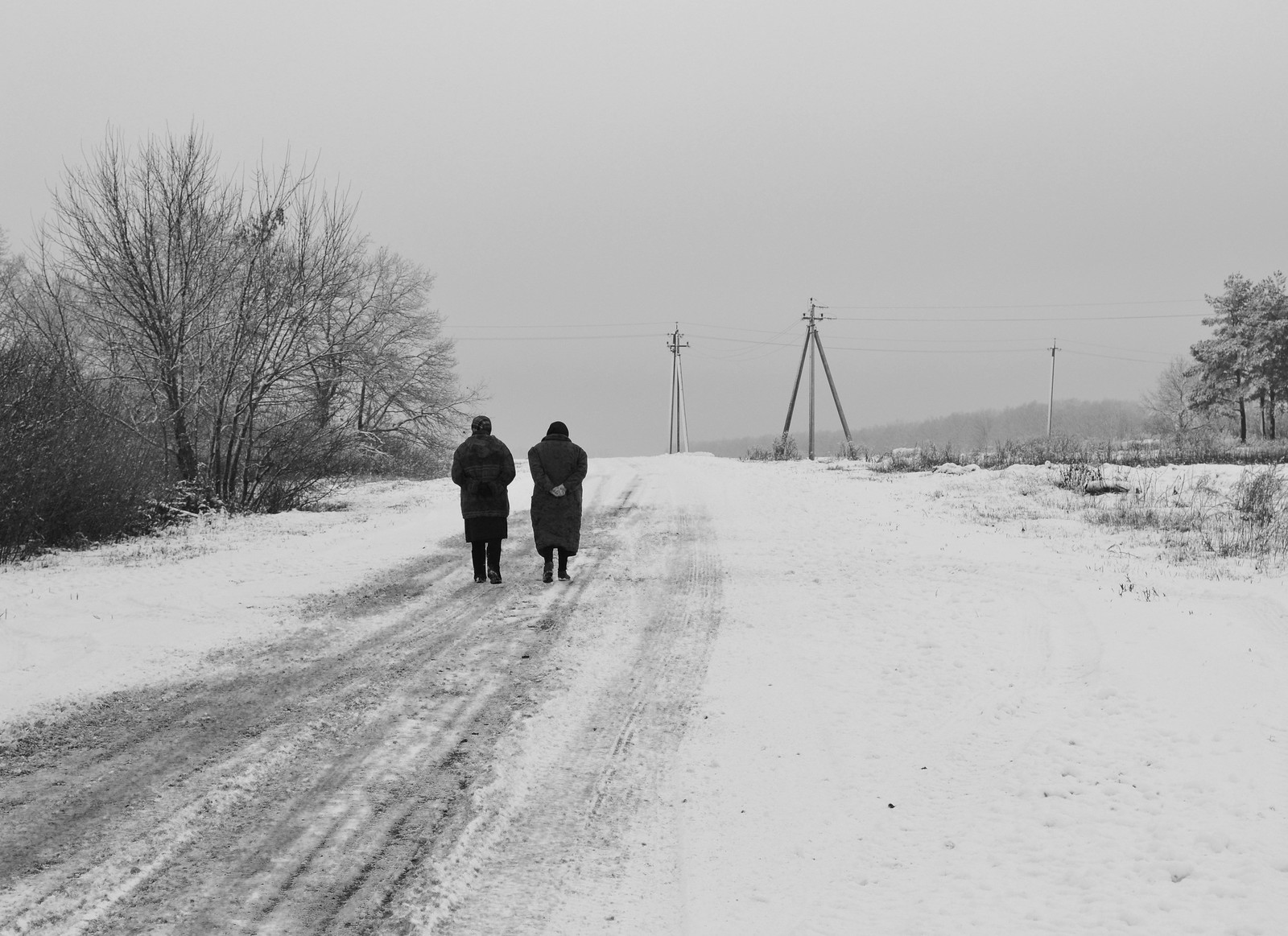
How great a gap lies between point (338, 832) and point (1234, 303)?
63.4 metres

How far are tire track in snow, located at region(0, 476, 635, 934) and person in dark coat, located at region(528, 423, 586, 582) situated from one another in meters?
2.61

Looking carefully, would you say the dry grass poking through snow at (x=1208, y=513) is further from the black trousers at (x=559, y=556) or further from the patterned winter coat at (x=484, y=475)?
the patterned winter coat at (x=484, y=475)

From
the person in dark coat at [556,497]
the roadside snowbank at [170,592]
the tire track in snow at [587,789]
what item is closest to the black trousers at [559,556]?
the person in dark coat at [556,497]

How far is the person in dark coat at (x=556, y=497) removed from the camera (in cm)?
979

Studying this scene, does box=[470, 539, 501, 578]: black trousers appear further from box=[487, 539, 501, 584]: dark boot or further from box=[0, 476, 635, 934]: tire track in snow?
box=[0, 476, 635, 934]: tire track in snow

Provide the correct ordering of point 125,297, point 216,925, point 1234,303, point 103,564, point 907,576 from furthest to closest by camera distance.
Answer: point 1234,303 → point 125,297 → point 103,564 → point 907,576 → point 216,925

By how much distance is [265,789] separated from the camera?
14.2ft

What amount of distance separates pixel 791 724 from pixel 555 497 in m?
4.91

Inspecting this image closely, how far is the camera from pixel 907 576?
375 inches

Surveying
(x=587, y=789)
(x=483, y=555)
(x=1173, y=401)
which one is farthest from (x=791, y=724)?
(x=1173, y=401)

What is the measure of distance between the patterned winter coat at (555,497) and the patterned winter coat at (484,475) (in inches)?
13.3

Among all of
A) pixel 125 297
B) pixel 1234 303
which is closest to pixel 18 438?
pixel 125 297

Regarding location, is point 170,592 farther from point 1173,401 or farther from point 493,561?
point 1173,401

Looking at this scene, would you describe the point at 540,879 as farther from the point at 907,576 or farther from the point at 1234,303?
the point at 1234,303
